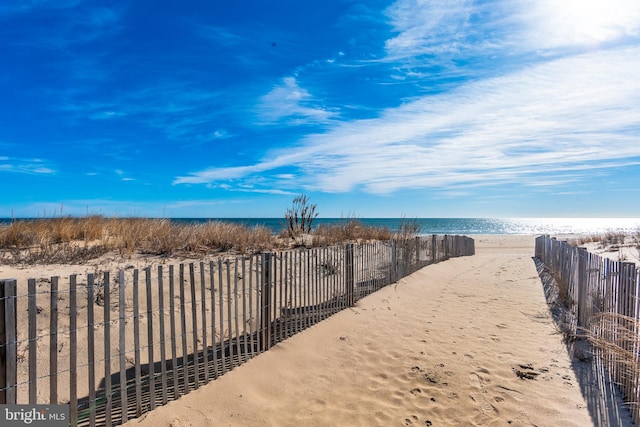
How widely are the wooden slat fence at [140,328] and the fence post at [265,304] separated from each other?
0.02m

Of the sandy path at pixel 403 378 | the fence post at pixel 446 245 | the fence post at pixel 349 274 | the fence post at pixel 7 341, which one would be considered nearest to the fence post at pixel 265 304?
the sandy path at pixel 403 378

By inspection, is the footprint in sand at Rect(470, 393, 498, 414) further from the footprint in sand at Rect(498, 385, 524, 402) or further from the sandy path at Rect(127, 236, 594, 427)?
the footprint in sand at Rect(498, 385, 524, 402)

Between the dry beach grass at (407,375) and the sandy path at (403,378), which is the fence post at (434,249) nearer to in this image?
the dry beach grass at (407,375)

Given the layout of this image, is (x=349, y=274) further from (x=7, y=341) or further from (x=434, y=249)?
(x=434, y=249)

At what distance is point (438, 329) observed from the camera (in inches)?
271

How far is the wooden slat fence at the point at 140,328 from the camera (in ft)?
10.8

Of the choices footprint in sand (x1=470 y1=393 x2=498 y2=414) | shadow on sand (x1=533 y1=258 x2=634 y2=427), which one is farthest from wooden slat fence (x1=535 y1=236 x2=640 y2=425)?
footprint in sand (x1=470 y1=393 x2=498 y2=414)

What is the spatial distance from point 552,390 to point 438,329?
2.40 m

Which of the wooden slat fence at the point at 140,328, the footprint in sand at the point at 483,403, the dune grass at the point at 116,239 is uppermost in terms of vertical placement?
the dune grass at the point at 116,239

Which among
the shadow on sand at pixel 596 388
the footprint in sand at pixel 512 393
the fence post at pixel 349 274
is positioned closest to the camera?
the shadow on sand at pixel 596 388

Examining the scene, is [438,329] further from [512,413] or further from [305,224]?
[305,224]


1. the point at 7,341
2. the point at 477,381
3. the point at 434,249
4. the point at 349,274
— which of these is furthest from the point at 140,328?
the point at 434,249

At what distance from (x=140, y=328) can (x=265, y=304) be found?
2028 millimetres

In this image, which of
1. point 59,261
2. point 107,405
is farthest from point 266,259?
point 59,261
